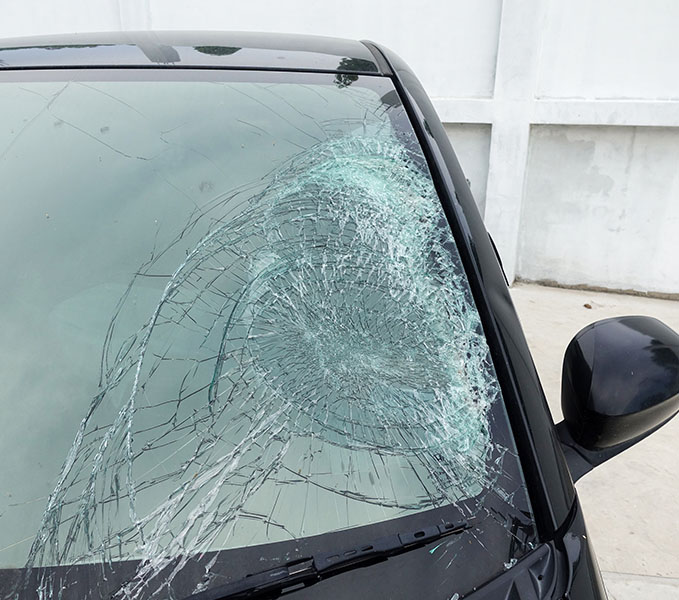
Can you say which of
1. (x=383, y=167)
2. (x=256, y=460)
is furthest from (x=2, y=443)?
(x=383, y=167)

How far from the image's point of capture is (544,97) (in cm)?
473

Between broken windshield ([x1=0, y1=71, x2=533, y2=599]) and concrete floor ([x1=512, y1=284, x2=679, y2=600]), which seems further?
concrete floor ([x1=512, y1=284, x2=679, y2=600])

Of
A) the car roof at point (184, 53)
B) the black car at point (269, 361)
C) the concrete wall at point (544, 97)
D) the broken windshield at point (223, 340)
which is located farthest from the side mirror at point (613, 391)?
the concrete wall at point (544, 97)

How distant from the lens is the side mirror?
1.04 m

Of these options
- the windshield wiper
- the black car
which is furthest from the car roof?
the windshield wiper

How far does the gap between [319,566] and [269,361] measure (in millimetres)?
355

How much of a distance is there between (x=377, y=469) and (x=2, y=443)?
528mm

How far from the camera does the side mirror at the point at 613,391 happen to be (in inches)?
40.9

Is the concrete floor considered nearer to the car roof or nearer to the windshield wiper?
the windshield wiper

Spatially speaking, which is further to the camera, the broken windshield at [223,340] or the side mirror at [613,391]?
the side mirror at [613,391]

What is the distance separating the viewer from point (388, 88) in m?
1.44

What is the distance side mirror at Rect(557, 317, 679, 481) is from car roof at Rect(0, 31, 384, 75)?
802mm

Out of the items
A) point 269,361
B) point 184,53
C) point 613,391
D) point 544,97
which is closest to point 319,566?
point 269,361

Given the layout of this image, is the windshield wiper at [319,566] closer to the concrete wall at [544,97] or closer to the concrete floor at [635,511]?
the concrete floor at [635,511]
